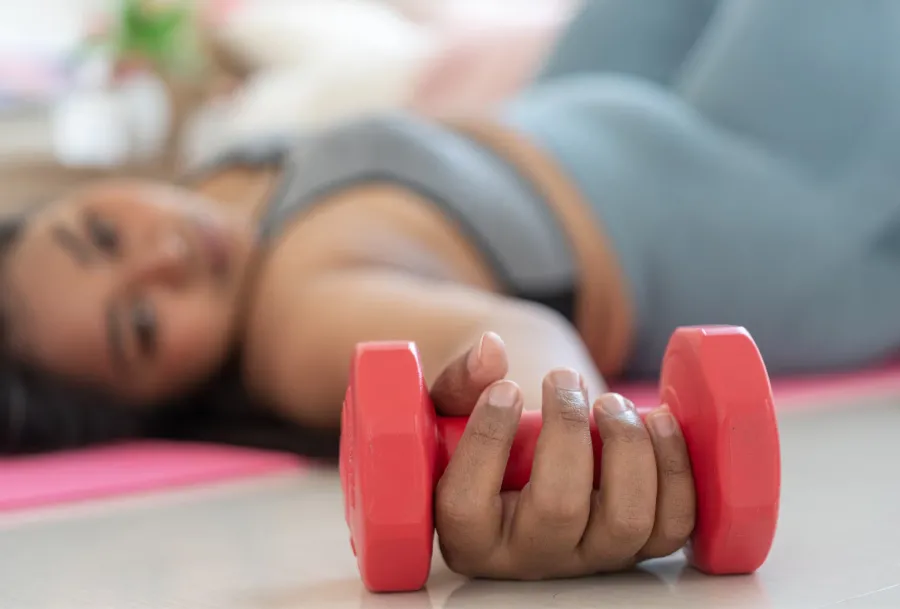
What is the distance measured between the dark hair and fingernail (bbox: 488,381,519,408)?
0.51 m

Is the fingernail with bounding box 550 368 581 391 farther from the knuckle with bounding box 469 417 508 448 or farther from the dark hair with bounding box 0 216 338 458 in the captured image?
the dark hair with bounding box 0 216 338 458

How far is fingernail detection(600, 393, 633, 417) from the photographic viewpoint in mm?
467

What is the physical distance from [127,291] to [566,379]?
2.27ft

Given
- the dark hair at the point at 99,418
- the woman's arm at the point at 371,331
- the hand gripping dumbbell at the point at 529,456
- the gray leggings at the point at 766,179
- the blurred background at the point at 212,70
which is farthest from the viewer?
the blurred background at the point at 212,70

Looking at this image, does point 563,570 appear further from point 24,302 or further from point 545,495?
point 24,302

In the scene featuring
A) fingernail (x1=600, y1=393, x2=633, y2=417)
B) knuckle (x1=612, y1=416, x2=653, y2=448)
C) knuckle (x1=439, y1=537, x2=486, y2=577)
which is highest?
fingernail (x1=600, y1=393, x2=633, y2=417)

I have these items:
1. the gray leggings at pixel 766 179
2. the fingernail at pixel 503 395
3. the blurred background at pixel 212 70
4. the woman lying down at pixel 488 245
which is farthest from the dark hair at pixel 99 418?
the blurred background at pixel 212 70

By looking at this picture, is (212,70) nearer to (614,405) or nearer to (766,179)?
(766,179)

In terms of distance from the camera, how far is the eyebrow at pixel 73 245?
107 cm

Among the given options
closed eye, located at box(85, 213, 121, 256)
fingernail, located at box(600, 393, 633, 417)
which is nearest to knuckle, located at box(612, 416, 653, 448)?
fingernail, located at box(600, 393, 633, 417)

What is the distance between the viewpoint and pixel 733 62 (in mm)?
1264

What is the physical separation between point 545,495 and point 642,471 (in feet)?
0.15

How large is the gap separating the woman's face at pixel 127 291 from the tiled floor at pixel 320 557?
281 mm

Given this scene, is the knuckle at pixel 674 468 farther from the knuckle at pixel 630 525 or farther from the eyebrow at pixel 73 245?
the eyebrow at pixel 73 245
